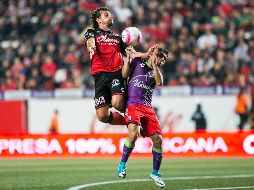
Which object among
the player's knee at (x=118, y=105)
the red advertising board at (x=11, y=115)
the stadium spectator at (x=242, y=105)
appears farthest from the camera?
the red advertising board at (x=11, y=115)

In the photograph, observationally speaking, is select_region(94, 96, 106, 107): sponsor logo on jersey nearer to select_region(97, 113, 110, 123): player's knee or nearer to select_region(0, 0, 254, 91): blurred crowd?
select_region(97, 113, 110, 123): player's knee

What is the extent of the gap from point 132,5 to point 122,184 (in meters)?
15.3

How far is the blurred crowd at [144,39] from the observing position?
81.0ft

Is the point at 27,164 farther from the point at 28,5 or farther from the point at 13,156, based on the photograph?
the point at 28,5

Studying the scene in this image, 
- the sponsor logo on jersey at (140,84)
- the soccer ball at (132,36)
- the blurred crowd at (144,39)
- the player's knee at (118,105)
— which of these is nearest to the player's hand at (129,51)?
the soccer ball at (132,36)

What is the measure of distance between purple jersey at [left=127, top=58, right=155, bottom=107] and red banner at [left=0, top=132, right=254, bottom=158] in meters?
9.02

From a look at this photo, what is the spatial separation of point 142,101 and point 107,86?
0.68 meters

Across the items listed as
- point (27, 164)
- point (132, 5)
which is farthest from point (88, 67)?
point (27, 164)

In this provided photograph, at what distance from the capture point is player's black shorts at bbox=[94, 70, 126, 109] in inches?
514

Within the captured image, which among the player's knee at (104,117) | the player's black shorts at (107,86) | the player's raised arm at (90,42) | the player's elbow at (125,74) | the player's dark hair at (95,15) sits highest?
the player's dark hair at (95,15)

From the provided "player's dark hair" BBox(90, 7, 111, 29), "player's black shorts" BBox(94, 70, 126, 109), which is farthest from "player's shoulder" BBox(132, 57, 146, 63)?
"player's dark hair" BBox(90, 7, 111, 29)

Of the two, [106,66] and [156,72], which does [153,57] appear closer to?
[156,72]

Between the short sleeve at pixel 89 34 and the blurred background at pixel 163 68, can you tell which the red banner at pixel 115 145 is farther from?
the short sleeve at pixel 89 34

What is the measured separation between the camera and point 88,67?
2605cm
